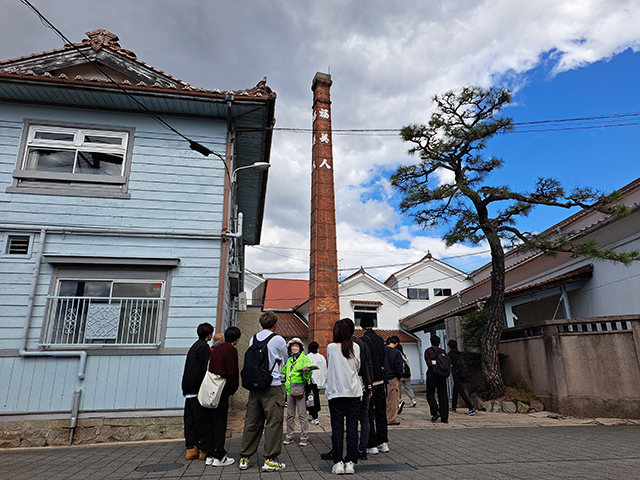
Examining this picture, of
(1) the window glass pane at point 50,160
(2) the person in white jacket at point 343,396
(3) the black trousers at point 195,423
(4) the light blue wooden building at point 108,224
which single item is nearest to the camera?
(2) the person in white jacket at point 343,396

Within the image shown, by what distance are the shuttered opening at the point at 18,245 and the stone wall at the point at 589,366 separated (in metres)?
11.3

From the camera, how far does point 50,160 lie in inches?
323

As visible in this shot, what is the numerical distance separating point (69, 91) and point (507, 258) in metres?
18.6

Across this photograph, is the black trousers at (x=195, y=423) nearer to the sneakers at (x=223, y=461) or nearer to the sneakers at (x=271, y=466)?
the sneakers at (x=223, y=461)

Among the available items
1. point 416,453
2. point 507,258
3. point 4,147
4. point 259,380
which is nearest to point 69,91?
point 4,147

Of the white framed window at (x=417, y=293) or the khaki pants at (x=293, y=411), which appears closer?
the khaki pants at (x=293, y=411)

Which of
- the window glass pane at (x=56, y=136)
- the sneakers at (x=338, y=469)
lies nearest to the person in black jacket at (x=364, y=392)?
the sneakers at (x=338, y=469)

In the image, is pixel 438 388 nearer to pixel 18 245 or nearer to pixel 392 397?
pixel 392 397

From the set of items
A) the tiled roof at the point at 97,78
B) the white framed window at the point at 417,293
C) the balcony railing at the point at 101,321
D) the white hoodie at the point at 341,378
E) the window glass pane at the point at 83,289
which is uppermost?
the tiled roof at the point at 97,78

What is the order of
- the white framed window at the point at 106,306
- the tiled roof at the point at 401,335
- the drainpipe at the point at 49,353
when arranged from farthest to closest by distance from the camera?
the tiled roof at the point at 401,335, the white framed window at the point at 106,306, the drainpipe at the point at 49,353

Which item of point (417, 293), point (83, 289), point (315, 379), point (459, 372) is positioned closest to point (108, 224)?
point (83, 289)

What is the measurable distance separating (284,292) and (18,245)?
28.7m

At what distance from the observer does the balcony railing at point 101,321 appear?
285 inches

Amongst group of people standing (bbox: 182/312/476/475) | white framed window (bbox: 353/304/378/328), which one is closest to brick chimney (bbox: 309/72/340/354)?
white framed window (bbox: 353/304/378/328)
